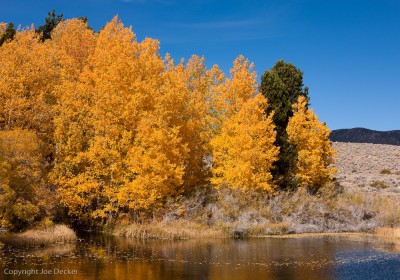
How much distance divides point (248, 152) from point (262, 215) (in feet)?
20.3

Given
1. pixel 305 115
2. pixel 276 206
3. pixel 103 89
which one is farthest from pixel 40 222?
pixel 305 115

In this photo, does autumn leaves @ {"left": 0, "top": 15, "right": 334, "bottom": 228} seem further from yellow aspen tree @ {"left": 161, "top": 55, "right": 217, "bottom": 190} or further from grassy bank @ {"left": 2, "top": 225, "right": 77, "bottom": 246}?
grassy bank @ {"left": 2, "top": 225, "right": 77, "bottom": 246}

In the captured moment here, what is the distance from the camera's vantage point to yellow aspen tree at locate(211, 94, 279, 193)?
4481 cm

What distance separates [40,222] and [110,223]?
7798mm

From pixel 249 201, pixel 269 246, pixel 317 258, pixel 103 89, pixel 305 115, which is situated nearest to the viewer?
pixel 317 258

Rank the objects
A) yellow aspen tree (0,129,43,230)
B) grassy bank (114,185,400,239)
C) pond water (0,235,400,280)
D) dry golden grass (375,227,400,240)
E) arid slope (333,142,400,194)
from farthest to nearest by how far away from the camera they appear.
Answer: arid slope (333,142,400,194) → dry golden grass (375,227,400,240) → grassy bank (114,185,400,239) → yellow aspen tree (0,129,43,230) → pond water (0,235,400,280)

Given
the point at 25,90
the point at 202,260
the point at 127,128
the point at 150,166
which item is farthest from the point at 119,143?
the point at 202,260

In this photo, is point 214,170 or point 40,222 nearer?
point 40,222

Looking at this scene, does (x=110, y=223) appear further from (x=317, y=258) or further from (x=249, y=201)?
(x=317, y=258)

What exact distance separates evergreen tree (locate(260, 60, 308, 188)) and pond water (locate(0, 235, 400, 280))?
12672 millimetres

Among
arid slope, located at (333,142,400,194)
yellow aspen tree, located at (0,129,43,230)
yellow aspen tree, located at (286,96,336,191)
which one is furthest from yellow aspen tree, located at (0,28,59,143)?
arid slope, located at (333,142,400,194)

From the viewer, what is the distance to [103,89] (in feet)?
138

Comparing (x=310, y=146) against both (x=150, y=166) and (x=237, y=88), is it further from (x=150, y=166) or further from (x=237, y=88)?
(x=150, y=166)

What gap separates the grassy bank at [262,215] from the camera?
41.2m
